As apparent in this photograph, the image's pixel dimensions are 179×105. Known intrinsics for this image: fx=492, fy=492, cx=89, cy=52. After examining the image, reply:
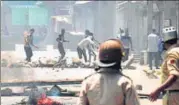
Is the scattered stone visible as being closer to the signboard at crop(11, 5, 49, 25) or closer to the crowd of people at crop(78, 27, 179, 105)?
the crowd of people at crop(78, 27, 179, 105)

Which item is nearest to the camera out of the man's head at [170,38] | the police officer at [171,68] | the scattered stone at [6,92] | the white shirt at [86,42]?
the police officer at [171,68]

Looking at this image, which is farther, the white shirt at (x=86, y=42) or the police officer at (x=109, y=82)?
the white shirt at (x=86, y=42)

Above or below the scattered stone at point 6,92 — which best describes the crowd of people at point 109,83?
above

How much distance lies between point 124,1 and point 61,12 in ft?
51.9

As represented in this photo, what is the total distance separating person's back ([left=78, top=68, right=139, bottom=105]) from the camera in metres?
3.56

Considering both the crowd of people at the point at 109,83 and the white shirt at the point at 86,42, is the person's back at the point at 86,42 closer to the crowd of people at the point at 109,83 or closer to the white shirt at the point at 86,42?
the white shirt at the point at 86,42

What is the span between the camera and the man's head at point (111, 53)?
3.59m

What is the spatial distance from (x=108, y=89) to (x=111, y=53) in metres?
0.26

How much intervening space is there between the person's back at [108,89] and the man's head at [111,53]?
0.21 ft

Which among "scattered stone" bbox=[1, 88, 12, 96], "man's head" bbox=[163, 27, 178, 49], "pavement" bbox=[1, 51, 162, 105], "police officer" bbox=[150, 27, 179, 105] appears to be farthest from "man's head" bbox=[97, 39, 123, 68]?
"scattered stone" bbox=[1, 88, 12, 96]

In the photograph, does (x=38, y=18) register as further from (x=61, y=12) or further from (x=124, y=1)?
(x=124, y=1)

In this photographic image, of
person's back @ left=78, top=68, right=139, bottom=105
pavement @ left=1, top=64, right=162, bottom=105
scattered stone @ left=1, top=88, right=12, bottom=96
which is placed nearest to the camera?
person's back @ left=78, top=68, right=139, bottom=105

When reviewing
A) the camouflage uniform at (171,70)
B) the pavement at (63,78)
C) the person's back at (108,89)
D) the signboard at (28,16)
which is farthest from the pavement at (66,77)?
the signboard at (28,16)

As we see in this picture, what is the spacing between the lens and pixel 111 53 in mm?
3586
